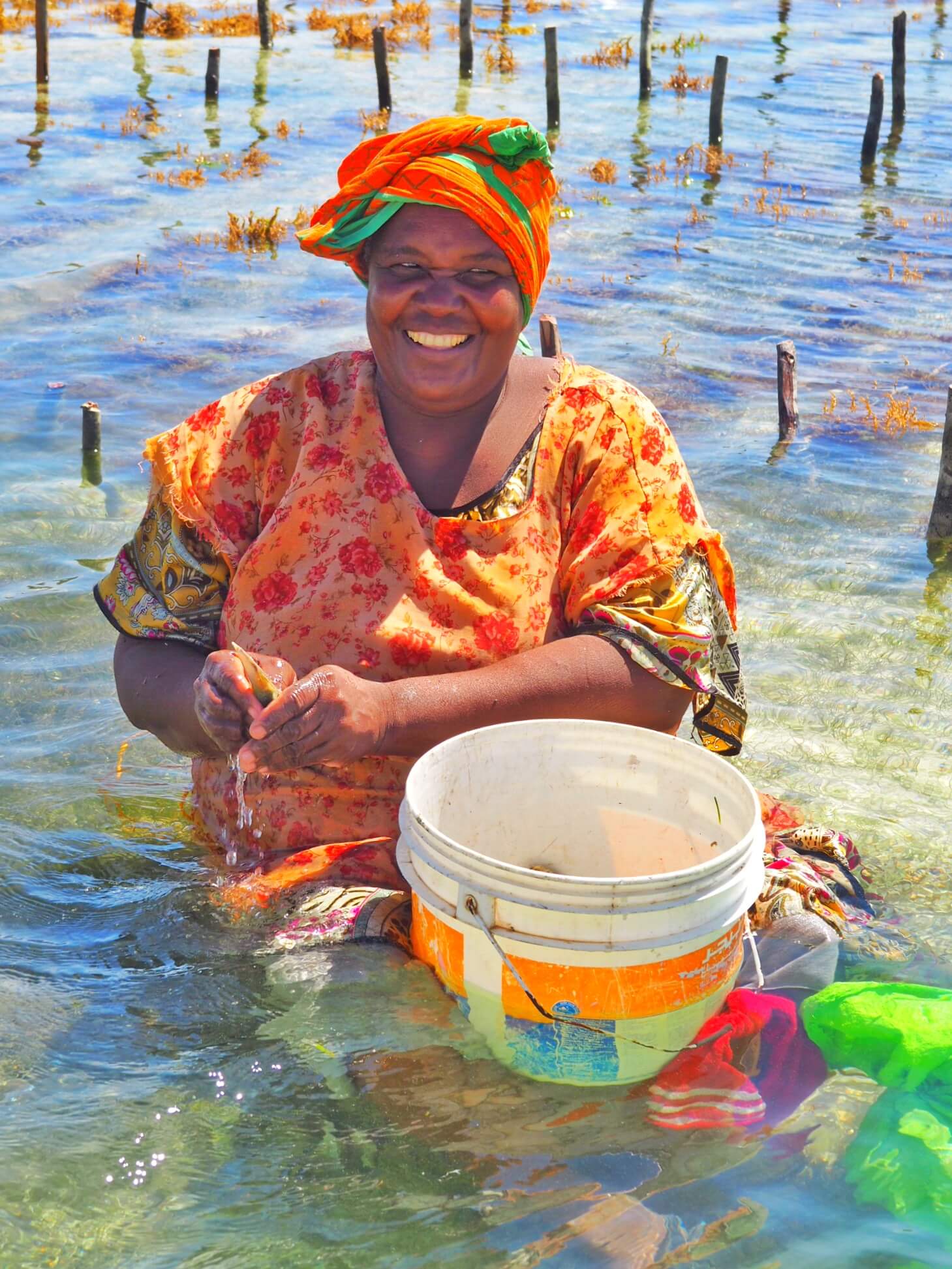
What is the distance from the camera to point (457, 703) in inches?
117

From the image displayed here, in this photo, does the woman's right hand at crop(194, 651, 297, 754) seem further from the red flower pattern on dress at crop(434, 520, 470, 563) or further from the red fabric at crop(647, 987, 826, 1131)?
the red fabric at crop(647, 987, 826, 1131)

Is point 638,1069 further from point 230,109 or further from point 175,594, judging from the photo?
point 230,109

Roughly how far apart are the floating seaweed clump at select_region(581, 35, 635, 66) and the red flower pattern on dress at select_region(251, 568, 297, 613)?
946 inches

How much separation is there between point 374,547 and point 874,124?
1680cm

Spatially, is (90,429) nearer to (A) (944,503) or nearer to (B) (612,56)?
(A) (944,503)

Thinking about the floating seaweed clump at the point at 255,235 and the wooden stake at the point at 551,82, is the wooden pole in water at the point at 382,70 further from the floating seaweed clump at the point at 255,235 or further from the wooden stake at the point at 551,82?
the floating seaweed clump at the point at 255,235

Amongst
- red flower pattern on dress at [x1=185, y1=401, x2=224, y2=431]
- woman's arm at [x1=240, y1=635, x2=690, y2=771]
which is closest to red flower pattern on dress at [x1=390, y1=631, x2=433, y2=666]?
woman's arm at [x1=240, y1=635, x2=690, y2=771]

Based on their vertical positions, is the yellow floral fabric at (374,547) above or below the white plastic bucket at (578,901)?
above

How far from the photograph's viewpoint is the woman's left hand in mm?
2646

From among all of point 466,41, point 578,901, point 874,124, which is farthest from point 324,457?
point 466,41

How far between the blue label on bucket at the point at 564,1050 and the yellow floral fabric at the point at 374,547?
2.21ft

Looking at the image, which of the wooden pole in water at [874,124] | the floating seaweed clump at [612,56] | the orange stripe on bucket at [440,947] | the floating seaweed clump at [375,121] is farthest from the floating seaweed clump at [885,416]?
the floating seaweed clump at [612,56]

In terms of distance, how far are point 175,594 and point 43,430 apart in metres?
5.46

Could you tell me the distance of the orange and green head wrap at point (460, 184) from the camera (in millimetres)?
2961
